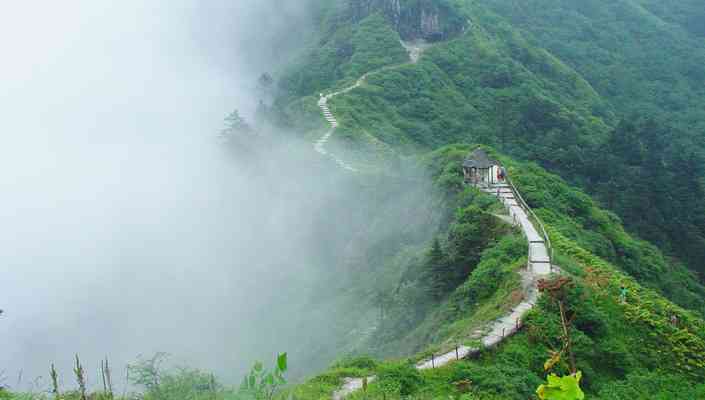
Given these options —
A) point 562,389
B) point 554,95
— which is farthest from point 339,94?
point 562,389

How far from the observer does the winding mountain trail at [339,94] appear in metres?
52.2

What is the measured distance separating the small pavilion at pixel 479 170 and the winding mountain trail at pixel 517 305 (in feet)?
14.2

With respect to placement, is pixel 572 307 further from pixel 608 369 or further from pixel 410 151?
pixel 410 151

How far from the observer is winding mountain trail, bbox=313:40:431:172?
52.2 metres

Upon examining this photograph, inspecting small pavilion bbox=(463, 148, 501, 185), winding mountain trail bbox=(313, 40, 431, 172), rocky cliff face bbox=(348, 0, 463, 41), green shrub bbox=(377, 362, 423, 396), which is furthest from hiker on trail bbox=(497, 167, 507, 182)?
rocky cliff face bbox=(348, 0, 463, 41)

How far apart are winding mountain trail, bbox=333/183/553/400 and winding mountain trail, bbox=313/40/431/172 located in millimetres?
22578

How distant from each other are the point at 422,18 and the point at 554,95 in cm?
2737

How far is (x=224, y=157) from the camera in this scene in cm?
6938

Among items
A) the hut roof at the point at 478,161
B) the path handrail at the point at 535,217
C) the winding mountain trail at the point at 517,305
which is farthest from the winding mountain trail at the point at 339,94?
the winding mountain trail at the point at 517,305

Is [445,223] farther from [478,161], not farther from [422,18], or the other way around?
[422,18]

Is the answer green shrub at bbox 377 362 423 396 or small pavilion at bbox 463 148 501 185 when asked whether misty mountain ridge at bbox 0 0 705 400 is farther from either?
small pavilion at bbox 463 148 501 185

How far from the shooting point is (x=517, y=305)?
19.4m

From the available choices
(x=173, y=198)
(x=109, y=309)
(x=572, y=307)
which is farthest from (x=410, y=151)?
(x=572, y=307)

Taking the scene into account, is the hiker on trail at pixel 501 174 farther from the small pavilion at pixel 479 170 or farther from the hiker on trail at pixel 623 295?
the hiker on trail at pixel 623 295
